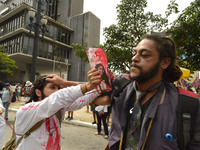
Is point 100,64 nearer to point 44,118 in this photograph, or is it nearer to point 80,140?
point 44,118

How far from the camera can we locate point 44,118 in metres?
1.63

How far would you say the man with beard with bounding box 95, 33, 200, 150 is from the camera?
1.03 meters

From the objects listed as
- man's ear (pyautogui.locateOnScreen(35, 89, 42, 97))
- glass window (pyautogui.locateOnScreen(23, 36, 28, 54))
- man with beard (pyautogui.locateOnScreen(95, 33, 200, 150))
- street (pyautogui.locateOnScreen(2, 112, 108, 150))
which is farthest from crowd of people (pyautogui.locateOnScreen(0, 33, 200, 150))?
glass window (pyautogui.locateOnScreen(23, 36, 28, 54))

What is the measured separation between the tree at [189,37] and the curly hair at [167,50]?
4226mm

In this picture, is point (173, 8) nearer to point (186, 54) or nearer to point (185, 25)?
point (185, 25)

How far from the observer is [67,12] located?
90.4 ft

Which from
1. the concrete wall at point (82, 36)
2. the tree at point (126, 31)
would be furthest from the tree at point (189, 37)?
the concrete wall at point (82, 36)

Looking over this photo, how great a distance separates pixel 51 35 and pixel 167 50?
83.5 feet

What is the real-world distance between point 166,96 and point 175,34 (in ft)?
16.3

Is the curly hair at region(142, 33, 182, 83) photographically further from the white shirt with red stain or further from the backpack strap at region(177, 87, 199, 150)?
the white shirt with red stain

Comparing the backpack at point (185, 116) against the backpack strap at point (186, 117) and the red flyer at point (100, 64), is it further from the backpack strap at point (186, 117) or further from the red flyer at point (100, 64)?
the red flyer at point (100, 64)

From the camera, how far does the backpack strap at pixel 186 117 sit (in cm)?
98

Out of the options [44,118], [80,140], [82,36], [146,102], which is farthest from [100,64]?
[82,36]

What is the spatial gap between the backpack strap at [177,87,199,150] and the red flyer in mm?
550
